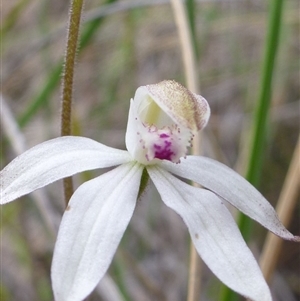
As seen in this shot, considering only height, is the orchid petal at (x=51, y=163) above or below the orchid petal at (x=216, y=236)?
above

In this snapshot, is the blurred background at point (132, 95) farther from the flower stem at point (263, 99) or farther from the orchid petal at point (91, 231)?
the orchid petal at point (91, 231)

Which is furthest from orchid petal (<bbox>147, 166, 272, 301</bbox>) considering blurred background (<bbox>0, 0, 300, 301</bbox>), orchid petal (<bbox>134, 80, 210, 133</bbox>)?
blurred background (<bbox>0, 0, 300, 301</bbox>)

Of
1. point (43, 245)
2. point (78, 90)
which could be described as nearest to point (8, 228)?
point (43, 245)

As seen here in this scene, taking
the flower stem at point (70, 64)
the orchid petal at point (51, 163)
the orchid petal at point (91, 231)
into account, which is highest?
the flower stem at point (70, 64)

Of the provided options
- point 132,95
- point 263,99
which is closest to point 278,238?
point 263,99

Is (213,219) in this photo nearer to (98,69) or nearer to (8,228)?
(8,228)

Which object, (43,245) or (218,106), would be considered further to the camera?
(218,106)

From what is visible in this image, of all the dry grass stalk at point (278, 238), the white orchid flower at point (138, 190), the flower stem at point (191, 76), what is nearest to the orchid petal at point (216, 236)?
the white orchid flower at point (138, 190)
